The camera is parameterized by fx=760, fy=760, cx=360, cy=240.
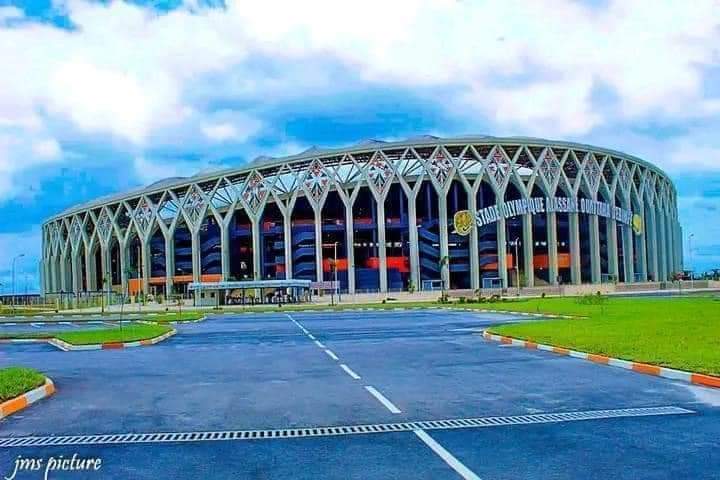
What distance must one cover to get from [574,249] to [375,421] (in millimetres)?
92225

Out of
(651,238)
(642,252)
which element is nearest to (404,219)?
(642,252)

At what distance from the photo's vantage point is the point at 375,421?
9352mm

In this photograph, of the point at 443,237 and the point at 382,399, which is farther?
the point at 443,237

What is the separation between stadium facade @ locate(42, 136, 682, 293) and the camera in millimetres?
92438

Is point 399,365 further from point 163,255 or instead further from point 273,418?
point 163,255

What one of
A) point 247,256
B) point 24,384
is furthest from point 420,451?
point 247,256

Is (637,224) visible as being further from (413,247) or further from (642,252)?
(413,247)

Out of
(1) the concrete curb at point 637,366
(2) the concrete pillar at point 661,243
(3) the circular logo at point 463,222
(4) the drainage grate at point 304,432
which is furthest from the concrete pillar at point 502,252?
(4) the drainage grate at point 304,432

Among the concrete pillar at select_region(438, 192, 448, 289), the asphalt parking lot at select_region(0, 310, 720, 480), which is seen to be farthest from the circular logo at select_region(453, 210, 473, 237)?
the asphalt parking lot at select_region(0, 310, 720, 480)

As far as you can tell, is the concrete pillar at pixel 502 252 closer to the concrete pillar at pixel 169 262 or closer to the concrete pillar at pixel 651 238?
the concrete pillar at pixel 651 238

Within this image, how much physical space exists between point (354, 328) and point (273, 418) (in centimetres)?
2161

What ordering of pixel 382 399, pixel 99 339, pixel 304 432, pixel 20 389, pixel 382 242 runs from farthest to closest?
pixel 382 242, pixel 99 339, pixel 20 389, pixel 382 399, pixel 304 432

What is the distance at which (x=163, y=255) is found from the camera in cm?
11062

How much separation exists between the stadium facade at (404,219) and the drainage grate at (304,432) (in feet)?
266
